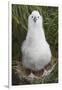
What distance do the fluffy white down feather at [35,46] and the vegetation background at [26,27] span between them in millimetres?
35

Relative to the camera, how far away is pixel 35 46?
207cm

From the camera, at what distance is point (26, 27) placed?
2.06 metres

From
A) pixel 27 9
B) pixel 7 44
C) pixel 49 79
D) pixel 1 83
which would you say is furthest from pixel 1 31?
pixel 49 79

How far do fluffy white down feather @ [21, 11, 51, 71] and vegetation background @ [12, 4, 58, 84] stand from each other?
1.4 inches

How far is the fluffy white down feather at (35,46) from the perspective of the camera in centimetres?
206

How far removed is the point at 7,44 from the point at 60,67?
518mm

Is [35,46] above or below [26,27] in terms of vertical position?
below

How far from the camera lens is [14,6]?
2.04m

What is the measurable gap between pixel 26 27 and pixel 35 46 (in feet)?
0.59

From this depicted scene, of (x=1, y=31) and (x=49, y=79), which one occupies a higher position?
(x=1, y=31)

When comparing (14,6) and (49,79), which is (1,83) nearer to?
(49,79)

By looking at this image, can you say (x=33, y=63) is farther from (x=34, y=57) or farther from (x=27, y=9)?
(x=27, y=9)
